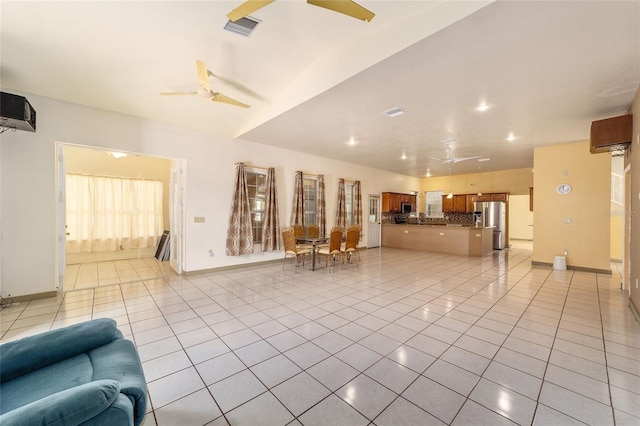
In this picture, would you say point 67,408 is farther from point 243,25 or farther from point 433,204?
point 433,204

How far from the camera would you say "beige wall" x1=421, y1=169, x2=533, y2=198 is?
9.34m

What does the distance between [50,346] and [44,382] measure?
23 cm

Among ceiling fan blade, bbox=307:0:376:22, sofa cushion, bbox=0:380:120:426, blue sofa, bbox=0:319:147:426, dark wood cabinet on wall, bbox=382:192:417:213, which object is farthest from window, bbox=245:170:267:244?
dark wood cabinet on wall, bbox=382:192:417:213

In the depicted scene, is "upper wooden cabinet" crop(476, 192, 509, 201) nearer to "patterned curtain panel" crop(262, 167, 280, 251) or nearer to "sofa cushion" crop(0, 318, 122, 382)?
"patterned curtain panel" crop(262, 167, 280, 251)

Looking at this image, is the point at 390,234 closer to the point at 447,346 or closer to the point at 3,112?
the point at 447,346

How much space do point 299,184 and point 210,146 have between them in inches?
93.1

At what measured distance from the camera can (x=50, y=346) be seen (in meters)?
1.47

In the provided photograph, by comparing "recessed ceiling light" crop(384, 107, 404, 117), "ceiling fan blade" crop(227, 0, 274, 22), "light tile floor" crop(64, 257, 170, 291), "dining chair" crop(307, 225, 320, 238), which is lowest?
"light tile floor" crop(64, 257, 170, 291)

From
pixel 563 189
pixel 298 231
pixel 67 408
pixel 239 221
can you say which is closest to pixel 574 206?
pixel 563 189

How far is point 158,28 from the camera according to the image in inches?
103

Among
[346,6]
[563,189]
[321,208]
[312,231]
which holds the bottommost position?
[312,231]

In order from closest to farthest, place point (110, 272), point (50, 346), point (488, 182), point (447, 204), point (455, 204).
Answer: point (50, 346) < point (110, 272) < point (488, 182) < point (455, 204) < point (447, 204)

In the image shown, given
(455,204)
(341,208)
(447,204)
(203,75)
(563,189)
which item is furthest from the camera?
(447,204)

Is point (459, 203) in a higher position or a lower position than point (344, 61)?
lower
